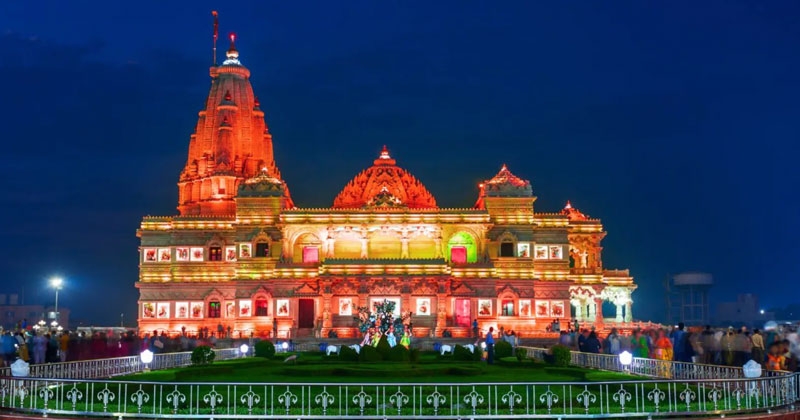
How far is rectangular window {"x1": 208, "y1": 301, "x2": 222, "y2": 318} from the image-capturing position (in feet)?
268

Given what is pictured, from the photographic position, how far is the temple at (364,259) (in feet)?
246

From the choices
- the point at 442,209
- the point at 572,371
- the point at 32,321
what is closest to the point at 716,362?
the point at 572,371

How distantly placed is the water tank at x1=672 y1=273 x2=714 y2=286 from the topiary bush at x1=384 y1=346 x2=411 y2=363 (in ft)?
327

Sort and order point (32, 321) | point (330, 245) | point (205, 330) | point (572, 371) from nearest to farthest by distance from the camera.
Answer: point (572, 371) < point (205, 330) < point (330, 245) < point (32, 321)

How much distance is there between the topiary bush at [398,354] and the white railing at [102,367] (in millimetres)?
9459

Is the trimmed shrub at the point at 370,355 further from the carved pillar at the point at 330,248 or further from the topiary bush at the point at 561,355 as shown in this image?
the carved pillar at the point at 330,248

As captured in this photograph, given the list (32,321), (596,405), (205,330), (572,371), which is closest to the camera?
(596,405)

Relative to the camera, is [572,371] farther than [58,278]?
No

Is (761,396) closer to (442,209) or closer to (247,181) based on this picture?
(442,209)

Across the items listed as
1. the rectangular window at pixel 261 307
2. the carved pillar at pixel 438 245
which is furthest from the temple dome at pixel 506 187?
the rectangular window at pixel 261 307

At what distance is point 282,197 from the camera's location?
82.6 m

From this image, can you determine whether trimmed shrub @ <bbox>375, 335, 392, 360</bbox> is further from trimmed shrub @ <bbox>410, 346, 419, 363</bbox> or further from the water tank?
the water tank

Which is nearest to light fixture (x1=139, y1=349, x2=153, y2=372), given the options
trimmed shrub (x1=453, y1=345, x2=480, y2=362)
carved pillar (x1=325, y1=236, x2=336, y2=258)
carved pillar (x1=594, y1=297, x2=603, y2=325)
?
trimmed shrub (x1=453, y1=345, x2=480, y2=362)

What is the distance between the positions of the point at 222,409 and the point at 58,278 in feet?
207
